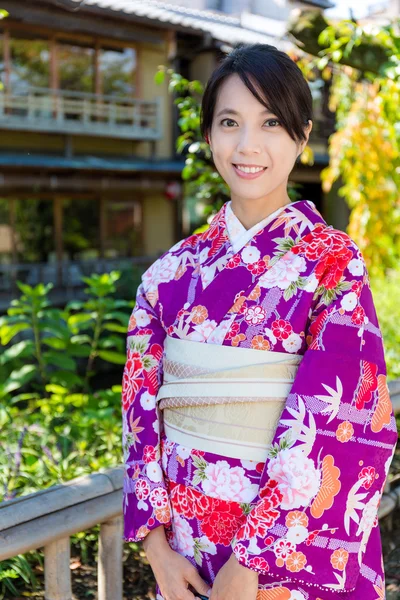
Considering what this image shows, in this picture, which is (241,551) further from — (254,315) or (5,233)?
(5,233)

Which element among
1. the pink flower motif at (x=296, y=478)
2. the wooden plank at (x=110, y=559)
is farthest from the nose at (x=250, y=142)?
the wooden plank at (x=110, y=559)

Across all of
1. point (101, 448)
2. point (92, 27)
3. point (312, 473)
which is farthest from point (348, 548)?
point (92, 27)

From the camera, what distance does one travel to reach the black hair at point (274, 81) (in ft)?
4.20

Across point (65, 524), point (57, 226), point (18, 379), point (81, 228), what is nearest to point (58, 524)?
point (65, 524)

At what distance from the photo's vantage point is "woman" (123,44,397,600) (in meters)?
1.18

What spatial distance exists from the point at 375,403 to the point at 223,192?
2.70 metres

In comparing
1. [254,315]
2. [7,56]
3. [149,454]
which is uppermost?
[7,56]

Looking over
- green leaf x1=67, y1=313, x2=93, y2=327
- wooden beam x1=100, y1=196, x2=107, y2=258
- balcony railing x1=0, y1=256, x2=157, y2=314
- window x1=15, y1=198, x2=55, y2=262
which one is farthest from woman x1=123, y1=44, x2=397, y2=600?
wooden beam x1=100, y1=196, x2=107, y2=258

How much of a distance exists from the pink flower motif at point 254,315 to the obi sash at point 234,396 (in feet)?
0.17

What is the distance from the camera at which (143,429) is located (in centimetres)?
141

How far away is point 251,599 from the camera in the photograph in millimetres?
1176

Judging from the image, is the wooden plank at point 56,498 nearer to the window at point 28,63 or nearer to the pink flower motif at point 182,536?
the pink flower motif at point 182,536

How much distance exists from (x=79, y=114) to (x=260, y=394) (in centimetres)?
1199

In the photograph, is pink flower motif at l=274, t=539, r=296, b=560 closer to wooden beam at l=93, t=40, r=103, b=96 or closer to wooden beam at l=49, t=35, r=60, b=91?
wooden beam at l=49, t=35, r=60, b=91
